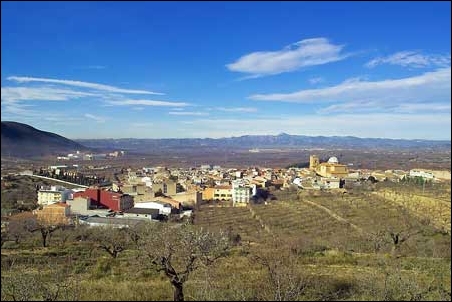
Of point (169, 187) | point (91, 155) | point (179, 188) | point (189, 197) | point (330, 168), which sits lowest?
Answer: point (189, 197)

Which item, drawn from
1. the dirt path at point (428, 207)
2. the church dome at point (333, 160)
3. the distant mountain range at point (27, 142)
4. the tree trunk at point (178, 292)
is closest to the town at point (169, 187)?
the church dome at point (333, 160)

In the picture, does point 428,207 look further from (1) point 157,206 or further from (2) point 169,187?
(2) point 169,187

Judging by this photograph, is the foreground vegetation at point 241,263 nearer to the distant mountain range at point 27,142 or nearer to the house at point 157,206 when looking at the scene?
the distant mountain range at point 27,142

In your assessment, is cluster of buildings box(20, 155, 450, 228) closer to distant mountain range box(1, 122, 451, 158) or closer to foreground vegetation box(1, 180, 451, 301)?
distant mountain range box(1, 122, 451, 158)

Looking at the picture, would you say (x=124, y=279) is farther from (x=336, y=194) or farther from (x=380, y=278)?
(x=336, y=194)

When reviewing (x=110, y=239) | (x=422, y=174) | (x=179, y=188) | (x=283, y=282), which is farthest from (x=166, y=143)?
(x=283, y=282)

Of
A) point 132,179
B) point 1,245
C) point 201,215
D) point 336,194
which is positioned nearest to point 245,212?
point 201,215
